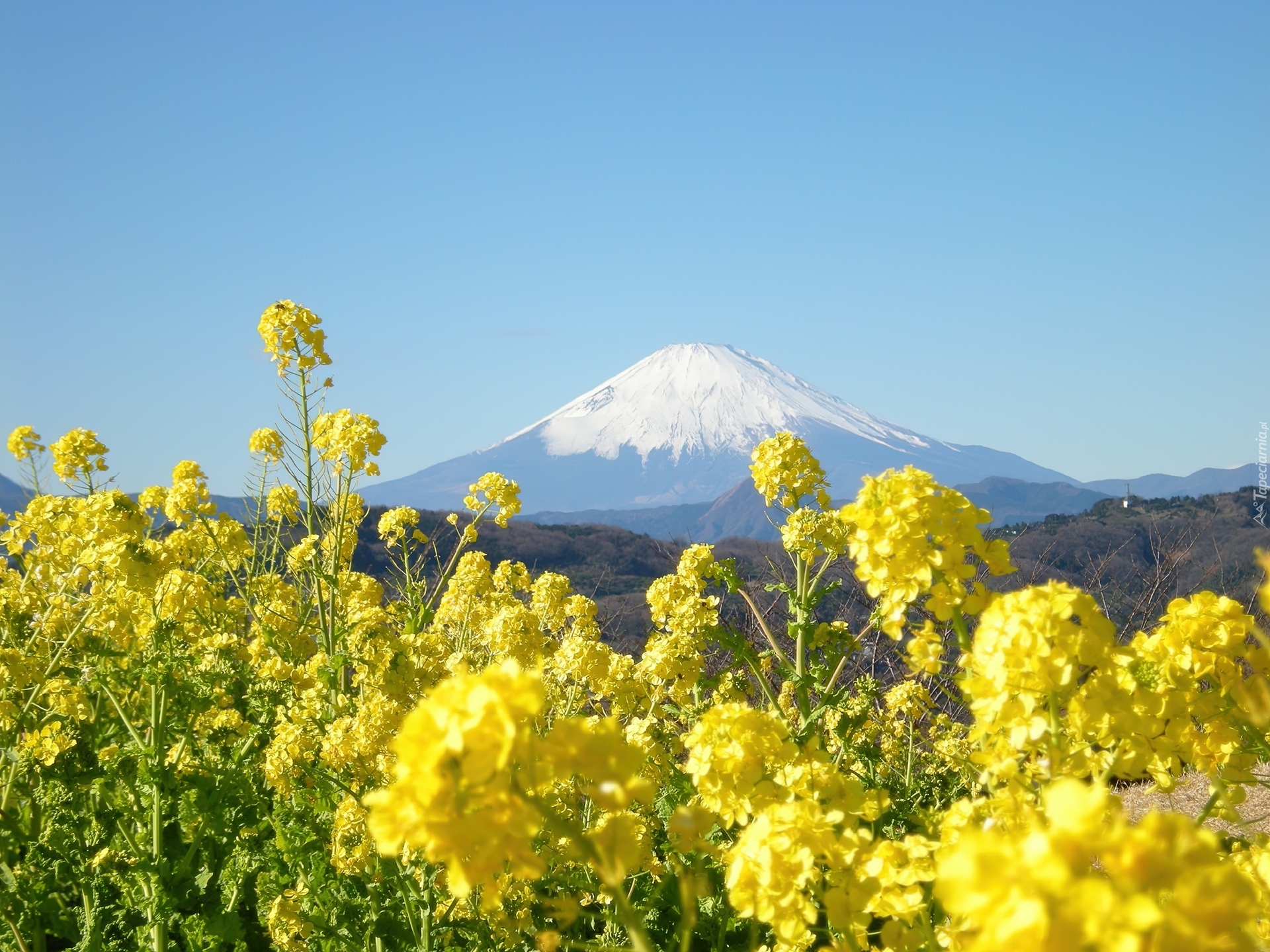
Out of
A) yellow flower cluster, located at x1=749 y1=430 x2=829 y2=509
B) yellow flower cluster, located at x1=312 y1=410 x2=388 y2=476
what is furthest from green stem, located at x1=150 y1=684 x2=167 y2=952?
yellow flower cluster, located at x1=749 y1=430 x2=829 y2=509

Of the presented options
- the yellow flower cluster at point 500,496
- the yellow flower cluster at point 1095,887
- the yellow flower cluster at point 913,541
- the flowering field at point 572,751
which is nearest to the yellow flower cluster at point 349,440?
the flowering field at point 572,751

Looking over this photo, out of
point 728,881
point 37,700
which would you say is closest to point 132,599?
point 37,700

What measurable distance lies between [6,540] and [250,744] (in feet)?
9.41

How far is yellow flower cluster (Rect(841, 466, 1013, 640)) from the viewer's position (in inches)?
83.1

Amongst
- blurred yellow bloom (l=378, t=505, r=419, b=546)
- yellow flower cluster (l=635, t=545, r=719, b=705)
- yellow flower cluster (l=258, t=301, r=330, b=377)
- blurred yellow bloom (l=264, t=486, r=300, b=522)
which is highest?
yellow flower cluster (l=258, t=301, r=330, b=377)

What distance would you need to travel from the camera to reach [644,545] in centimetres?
2427

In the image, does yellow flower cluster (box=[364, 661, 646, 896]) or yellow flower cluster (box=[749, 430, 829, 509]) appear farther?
yellow flower cluster (box=[749, 430, 829, 509])

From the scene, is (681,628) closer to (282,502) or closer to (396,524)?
(396,524)

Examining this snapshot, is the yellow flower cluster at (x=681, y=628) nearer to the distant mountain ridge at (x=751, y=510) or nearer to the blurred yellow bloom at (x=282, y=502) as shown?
the blurred yellow bloom at (x=282, y=502)

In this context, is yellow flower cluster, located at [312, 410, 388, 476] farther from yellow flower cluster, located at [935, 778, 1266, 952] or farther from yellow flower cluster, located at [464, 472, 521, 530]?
yellow flower cluster, located at [935, 778, 1266, 952]

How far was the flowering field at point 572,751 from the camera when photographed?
1085 millimetres

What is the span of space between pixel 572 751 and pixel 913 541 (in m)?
1.23

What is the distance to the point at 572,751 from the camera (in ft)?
3.90

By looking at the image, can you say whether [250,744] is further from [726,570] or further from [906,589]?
[906,589]
